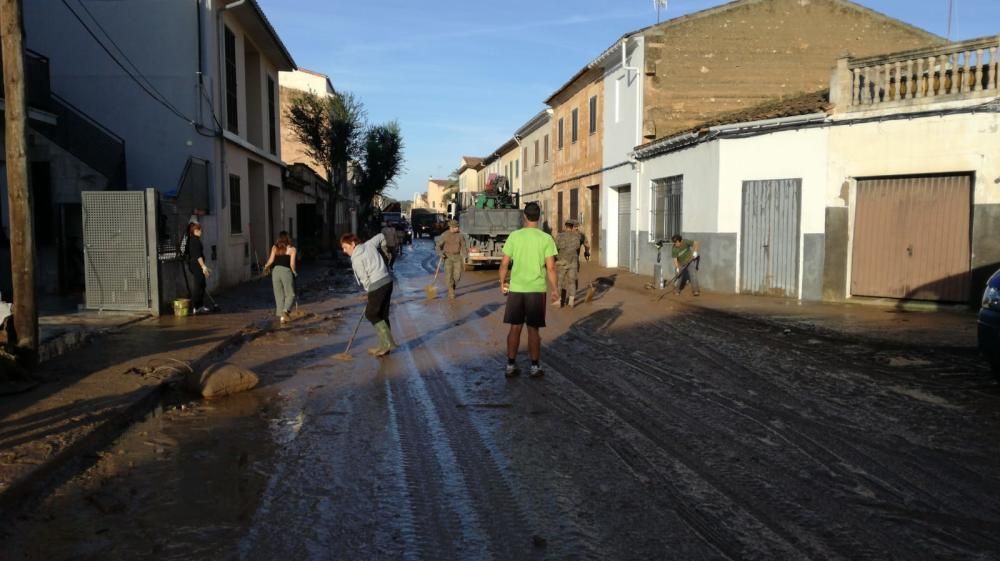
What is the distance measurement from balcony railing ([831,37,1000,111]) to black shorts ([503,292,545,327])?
29.8ft

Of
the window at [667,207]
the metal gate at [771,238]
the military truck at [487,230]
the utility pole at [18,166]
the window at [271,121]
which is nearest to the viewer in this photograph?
the utility pole at [18,166]

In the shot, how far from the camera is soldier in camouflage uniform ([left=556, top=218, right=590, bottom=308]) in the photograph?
13.7 meters

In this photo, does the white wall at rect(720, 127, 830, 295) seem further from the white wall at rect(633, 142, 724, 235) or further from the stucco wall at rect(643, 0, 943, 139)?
the stucco wall at rect(643, 0, 943, 139)

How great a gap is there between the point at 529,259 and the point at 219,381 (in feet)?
10.4

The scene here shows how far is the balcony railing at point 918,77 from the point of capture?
483 inches

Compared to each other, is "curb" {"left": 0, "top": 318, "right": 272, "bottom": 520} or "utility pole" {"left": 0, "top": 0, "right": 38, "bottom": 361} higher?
"utility pole" {"left": 0, "top": 0, "right": 38, "bottom": 361}

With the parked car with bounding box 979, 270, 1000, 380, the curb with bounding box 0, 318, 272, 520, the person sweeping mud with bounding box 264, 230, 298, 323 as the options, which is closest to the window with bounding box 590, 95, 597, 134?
the person sweeping mud with bounding box 264, 230, 298, 323

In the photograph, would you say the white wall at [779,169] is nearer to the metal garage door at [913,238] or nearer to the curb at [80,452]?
the metal garage door at [913,238]

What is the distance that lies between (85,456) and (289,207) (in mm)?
22473

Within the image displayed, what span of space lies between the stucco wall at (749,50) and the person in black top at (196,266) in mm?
12888

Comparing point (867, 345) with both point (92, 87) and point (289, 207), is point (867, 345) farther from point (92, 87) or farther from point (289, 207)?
point (289, 207)

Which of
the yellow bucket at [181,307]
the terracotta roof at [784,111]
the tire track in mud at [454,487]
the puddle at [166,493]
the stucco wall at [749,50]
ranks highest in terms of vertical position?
the stucco wall at [749,50]

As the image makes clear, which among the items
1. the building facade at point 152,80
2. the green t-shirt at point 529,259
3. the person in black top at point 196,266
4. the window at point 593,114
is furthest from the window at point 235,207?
the window at point 593,114

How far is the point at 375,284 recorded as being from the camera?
8555mm
